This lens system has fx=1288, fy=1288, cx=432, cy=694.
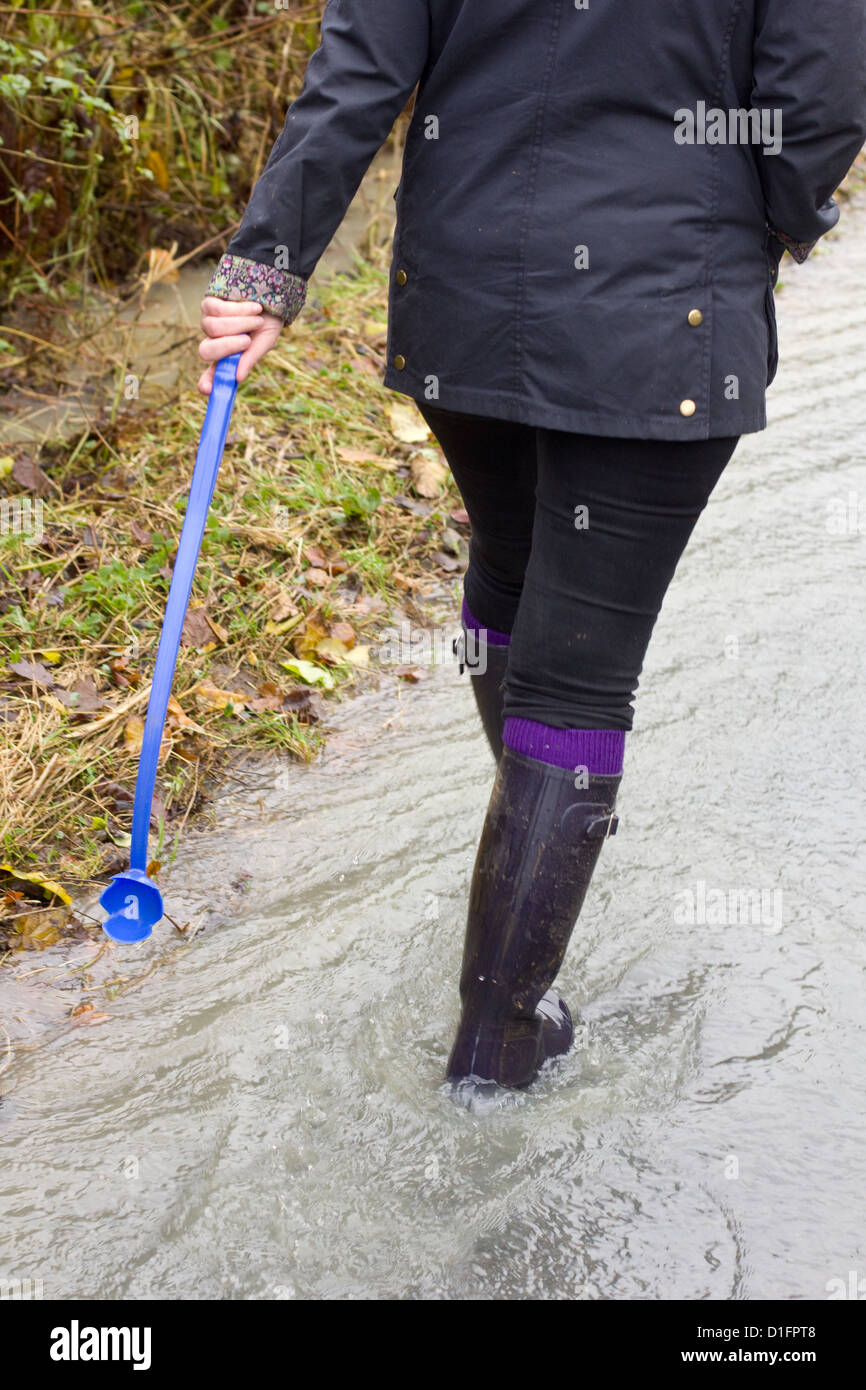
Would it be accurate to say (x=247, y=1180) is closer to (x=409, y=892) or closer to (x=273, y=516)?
(x=409, y=892)

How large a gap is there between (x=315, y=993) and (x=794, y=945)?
834 millimetres

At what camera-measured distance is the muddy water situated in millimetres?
1671

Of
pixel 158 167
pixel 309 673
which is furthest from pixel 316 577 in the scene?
pixel 158 167

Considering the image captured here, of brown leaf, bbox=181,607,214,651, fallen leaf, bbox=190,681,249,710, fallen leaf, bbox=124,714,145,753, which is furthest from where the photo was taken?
brown leaf, bbox=181,607,214,651

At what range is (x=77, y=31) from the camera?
4.46 meters

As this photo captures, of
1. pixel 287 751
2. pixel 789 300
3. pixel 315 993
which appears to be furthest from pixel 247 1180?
pixel 789 300

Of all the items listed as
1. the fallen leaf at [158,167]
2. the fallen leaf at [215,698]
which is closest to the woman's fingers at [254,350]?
the fallen leaf at [215,698]

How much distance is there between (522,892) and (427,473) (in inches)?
93.7

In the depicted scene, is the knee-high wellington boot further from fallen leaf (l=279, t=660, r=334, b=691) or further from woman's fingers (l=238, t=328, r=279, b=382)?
fallen leaf (l=279, t=660, r=334, b=691)

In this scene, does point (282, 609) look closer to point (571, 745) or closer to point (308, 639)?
point (308, 639)

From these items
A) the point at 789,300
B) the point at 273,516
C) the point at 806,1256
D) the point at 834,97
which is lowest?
the point at 806,1256

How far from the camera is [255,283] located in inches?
59.9

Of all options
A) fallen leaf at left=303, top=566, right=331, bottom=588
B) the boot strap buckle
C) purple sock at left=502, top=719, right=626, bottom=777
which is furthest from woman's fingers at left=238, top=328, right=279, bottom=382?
fallen leaf at left=303, top=566, right=331, bottom=588

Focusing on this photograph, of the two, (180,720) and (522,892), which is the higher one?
(180,720)
